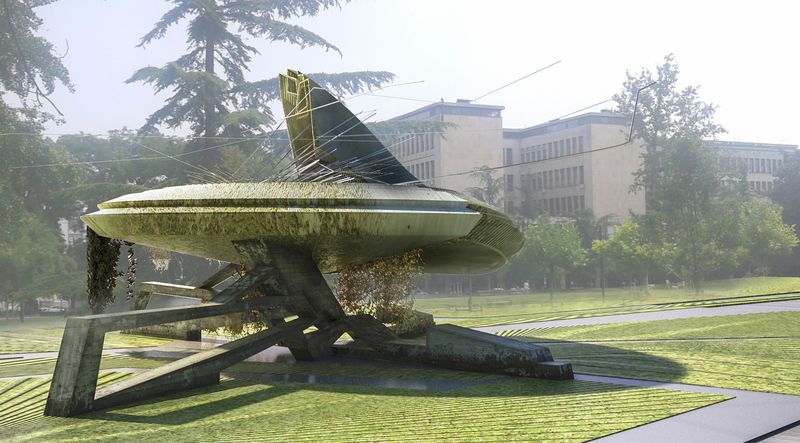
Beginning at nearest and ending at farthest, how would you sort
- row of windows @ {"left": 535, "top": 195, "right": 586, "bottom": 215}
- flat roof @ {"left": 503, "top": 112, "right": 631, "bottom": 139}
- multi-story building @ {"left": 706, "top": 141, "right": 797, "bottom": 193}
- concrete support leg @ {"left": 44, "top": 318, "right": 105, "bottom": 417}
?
concrete support leg @ {"left": 44, "top": 318, "right": 105, "bottom": 417}
flat roof @ {"left": 503, "top": 112, "right": 631, "bottom": 139}
row of windows @ {"left": 535, "top": 195, "right": 586, "bottom": 215}
multi-story building @ {"left": 706, "top": 141, "right": 797, "bottom": 193}

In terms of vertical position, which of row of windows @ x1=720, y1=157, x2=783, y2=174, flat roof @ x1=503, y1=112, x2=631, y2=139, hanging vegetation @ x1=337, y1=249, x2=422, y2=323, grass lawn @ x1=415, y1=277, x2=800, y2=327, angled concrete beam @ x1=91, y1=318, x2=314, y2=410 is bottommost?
grass lawn @ x1=415, y1=277, x2=800, y2=327

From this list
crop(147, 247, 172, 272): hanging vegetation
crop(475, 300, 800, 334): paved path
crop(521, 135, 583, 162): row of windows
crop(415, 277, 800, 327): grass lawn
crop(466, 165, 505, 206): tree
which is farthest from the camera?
crop(521, 135, 583, 162): row of windows

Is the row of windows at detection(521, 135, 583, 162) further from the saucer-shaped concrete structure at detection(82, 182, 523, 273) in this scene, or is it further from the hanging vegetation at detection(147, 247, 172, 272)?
the saucer-shaped concrete structure at detection(82, 182, 523, 273)

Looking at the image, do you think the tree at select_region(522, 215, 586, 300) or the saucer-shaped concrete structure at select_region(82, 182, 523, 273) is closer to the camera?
the saucer-shaped concrete structure at select_region(82, 182, 523, 273)

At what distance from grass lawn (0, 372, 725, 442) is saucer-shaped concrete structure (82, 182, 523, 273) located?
187 centimetres

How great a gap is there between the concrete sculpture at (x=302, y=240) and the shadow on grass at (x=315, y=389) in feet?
0.83

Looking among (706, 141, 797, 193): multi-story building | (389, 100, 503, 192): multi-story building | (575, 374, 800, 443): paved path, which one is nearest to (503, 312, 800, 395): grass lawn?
(575, 374, 800, 443): paved path

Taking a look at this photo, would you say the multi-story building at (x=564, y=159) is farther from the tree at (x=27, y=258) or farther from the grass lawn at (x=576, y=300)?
the tree at (x=27, y=258)

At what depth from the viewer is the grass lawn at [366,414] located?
18.4 feet

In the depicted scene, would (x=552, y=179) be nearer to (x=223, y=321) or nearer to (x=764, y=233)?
(x=764, y=233)

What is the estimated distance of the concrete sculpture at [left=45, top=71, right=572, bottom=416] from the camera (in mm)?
7230

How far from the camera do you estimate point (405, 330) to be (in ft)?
42.5

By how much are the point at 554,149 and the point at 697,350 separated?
171ft

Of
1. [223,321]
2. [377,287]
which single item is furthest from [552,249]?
[223,321]
